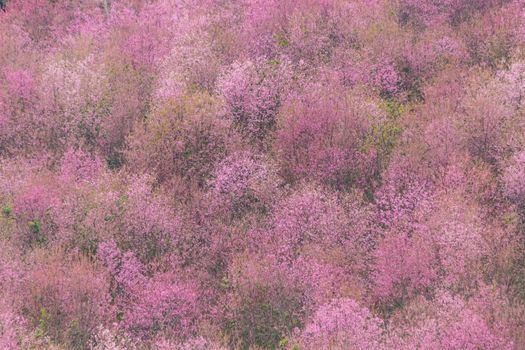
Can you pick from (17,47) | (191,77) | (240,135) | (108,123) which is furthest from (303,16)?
(17,47)

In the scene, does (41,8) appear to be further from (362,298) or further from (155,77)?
(362,298)

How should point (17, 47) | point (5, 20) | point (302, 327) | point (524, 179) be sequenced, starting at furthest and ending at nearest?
point (5, 20), point (17, 47), point (524, 179), point (302, 327)

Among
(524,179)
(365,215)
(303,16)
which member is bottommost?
(365,215)

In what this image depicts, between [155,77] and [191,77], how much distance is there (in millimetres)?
1747

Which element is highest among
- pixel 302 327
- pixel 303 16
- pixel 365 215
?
pixel 303 16

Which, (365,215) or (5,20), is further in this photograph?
(5,20)

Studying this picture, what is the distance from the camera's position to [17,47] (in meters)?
27.2

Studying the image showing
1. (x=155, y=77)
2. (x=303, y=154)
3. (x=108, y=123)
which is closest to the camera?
(x=303, y=154)

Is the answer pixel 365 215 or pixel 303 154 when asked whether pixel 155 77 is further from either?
pixel 365 215

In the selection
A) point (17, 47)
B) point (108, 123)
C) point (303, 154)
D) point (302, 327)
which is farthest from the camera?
point (17, 47)

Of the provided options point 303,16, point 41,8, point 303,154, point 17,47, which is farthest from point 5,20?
point 303,154

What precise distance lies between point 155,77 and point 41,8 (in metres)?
11.1

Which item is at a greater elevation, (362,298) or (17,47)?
(17,47)

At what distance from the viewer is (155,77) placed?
23.1 m
